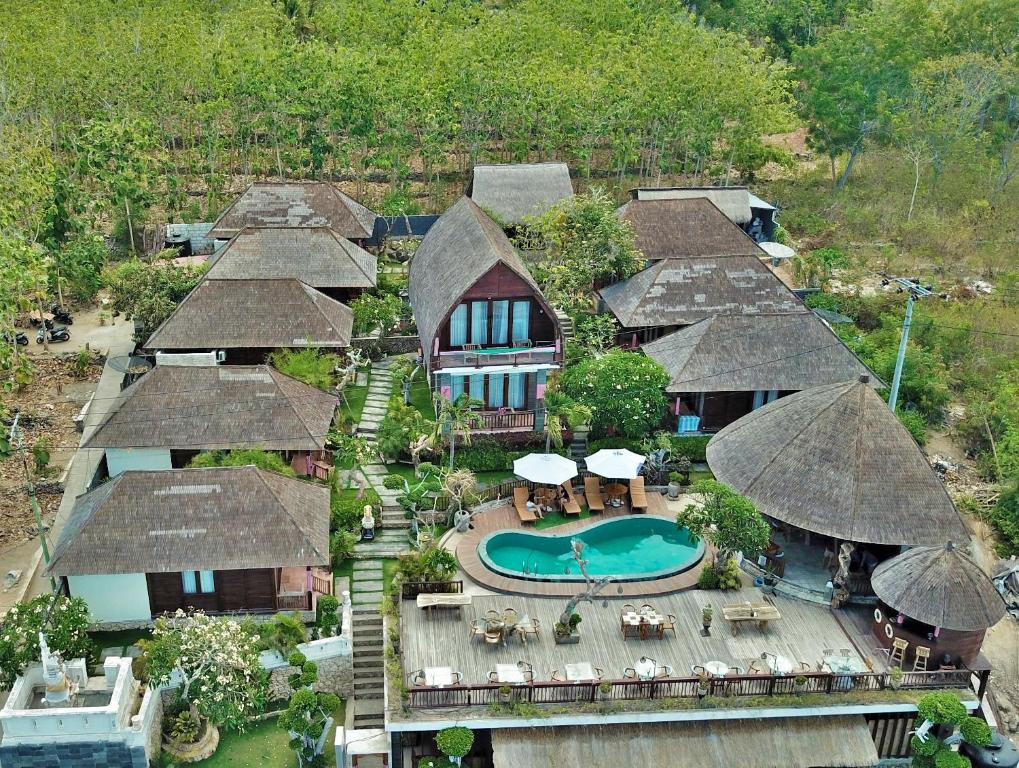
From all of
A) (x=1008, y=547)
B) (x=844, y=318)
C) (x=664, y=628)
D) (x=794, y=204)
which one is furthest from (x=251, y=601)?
(x=794, y=204)

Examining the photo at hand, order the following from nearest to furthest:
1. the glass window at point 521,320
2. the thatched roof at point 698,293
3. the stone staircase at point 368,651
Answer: the stone staircase at point 368,651 → the glass window at point 521,320 → the thatched roof at point 698,293

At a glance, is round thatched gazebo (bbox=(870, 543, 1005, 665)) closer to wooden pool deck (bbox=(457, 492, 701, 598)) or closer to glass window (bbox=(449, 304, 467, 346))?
wooden pool deck (bbox=(457, 492, 701, 598))

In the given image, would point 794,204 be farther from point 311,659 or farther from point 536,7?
point 311,659

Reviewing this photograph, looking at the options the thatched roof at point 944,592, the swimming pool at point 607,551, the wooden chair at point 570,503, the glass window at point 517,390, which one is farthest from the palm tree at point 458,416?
the thatched roof at point 944,592

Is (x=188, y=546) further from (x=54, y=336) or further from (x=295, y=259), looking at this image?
(x=54, y=336)

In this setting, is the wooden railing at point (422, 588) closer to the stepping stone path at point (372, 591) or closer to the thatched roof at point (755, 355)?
the stepping stone path at point (372, 591)

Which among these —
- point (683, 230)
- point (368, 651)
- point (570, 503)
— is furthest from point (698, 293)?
point (368, 651)

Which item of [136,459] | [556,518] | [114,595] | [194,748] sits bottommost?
[194,748]
